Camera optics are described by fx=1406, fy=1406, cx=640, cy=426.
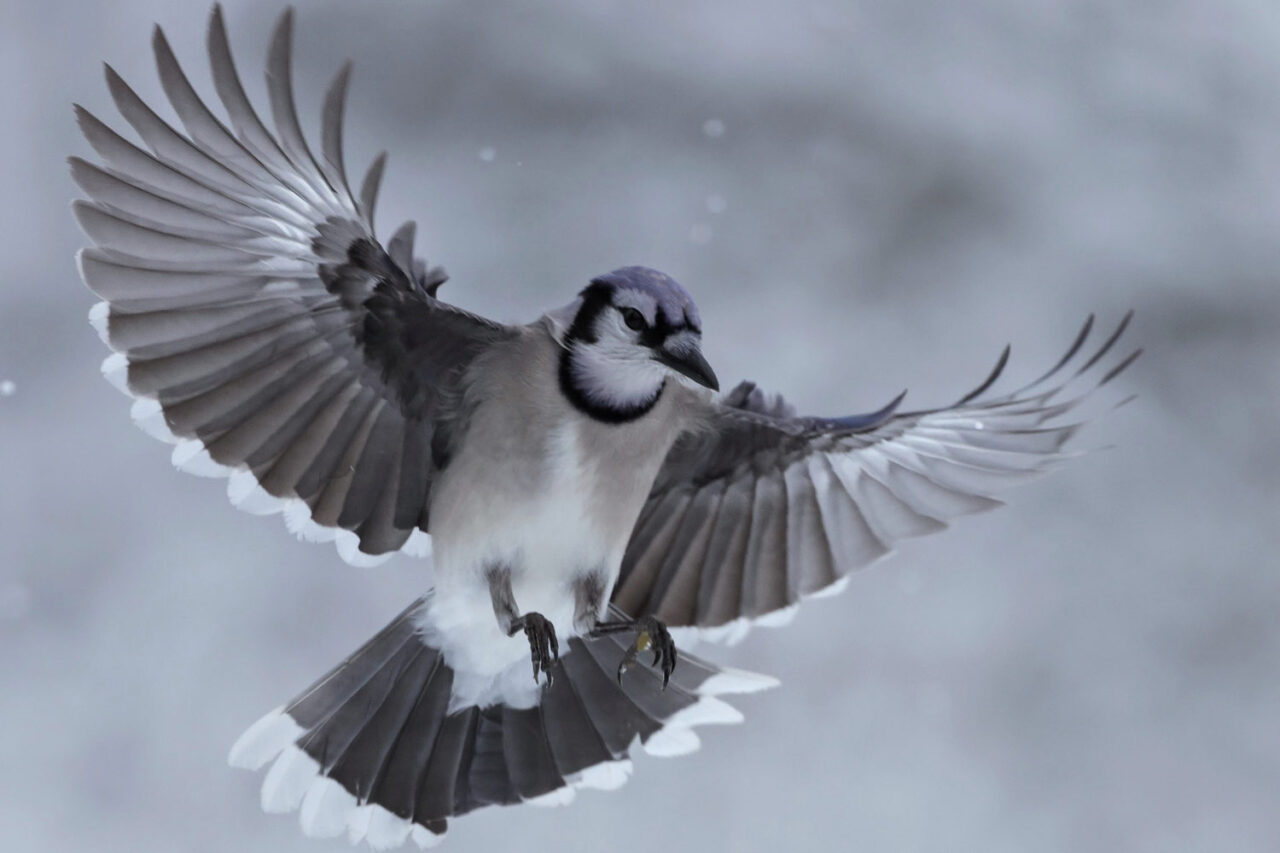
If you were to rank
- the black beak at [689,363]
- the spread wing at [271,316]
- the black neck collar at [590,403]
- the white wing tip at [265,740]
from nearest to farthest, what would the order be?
1. the black beak at [689,363]
2. the spread wing at [271,316]
3. the black neck collar at [590,403]
4. the white wing tip at [265,740]

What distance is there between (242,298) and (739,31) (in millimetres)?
1889

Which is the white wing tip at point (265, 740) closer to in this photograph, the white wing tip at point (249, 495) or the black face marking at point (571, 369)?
the white wing tip at point (249, 495)

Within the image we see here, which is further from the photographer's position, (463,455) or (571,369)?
(463,455)

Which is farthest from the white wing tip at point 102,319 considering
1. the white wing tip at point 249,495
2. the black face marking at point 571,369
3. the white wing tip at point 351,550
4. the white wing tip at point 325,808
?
the white wing tip at point 325,808

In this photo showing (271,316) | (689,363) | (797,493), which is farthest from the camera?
(797,493)

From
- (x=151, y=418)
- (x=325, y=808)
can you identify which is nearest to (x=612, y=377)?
(x=151, y=418)

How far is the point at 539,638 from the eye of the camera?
180 centimetres

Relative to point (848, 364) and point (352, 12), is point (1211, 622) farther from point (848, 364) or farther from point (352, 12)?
point (352, 12)

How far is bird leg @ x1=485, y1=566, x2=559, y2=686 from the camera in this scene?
1786 mm

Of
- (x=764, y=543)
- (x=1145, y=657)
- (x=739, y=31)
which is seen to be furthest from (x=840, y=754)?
(x=739, y=31)

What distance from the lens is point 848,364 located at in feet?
10.6

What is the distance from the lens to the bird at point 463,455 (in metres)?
1.76

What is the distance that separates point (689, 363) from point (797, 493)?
0.72 m

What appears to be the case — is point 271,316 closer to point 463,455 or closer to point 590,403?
point 463,455
